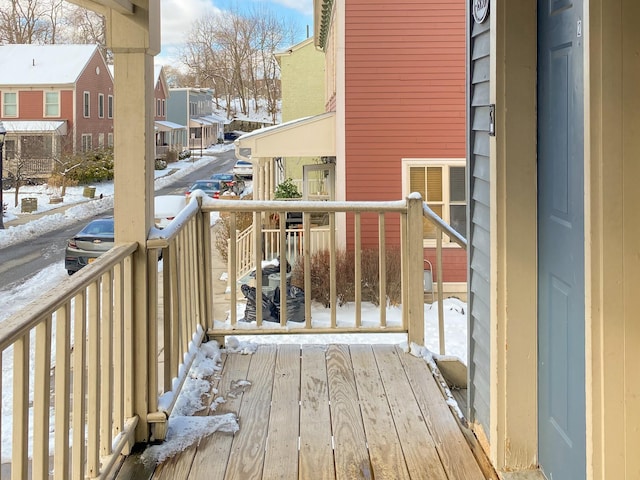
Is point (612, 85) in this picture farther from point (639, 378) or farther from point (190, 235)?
point (190, 235)

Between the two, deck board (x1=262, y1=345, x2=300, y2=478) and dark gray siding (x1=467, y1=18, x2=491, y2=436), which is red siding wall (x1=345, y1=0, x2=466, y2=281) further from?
dark gray siding (x1=467, y1=18, x2=491, y2=436)

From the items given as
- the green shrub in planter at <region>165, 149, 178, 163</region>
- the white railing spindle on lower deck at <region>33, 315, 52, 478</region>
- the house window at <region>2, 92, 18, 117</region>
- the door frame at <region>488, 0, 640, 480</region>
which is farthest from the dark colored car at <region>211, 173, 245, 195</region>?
the door frame at <region>488, 0, 640, 480</region>

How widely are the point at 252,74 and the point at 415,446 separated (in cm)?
3078

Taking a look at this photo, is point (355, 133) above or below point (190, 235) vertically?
above

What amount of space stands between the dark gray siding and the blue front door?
0.23m

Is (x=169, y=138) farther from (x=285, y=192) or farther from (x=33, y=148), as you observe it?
(x=33, y=148)

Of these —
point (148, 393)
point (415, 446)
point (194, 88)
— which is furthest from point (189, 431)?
point (194, 88)

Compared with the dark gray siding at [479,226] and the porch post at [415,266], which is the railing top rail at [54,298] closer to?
the dark gray siding at [479,226]

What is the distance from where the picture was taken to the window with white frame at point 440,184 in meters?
8.06

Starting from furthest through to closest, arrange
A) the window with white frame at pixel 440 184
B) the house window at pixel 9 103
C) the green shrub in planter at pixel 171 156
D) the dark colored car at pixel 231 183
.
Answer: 1. the green shrub in planter at pixel 171 156
2. the dark colored car at pixel 231 183
3. the window with white frame at pixel 440 184
4. the house window at pixel 9 103

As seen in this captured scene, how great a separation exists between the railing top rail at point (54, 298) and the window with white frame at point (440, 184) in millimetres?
6333

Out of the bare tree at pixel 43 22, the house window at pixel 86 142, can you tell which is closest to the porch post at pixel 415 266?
the bare tree at pixel 43 22

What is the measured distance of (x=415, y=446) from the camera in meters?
2.19

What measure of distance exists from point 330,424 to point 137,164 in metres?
1.26
